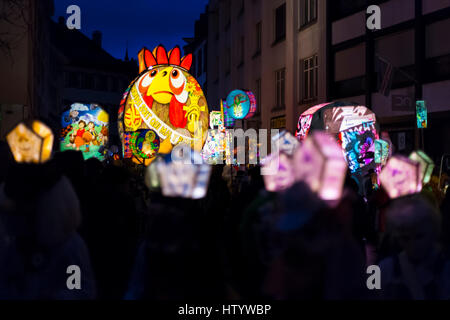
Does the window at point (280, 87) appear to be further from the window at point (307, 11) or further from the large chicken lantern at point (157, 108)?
the large chicken lantern at point (157, 108)

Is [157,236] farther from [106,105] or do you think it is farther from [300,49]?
[106,105]

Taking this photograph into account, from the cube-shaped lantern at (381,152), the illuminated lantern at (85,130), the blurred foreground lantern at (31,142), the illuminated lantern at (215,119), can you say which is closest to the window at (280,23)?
the illuminated lantern at (215,119)

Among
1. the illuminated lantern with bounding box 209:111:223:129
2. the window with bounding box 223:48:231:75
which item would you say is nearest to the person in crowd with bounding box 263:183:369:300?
the illuminated lantern with bounding box 209:111:223:129

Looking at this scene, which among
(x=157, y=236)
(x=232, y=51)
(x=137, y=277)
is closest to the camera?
(x=157, y=236)

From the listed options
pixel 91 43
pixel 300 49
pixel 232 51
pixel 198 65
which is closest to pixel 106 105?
pixel 91 43

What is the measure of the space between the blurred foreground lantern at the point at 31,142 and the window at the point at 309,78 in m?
20.5

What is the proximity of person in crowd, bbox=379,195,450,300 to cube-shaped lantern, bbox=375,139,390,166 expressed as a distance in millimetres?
9240

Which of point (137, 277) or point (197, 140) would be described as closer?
point (137, 277)

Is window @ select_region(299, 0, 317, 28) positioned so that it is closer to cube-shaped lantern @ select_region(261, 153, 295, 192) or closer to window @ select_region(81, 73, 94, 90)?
cube-shaped lantern @ select_region(261, 153, 295, 192)

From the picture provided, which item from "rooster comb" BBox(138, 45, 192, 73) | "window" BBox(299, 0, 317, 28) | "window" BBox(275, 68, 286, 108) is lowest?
"rooster comb" BBox(138, 45, 192, 73)

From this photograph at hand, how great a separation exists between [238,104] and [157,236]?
13802mm

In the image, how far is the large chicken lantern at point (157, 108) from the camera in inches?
550

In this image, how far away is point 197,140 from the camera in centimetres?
1477

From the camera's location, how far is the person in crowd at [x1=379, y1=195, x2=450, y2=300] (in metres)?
3.37
